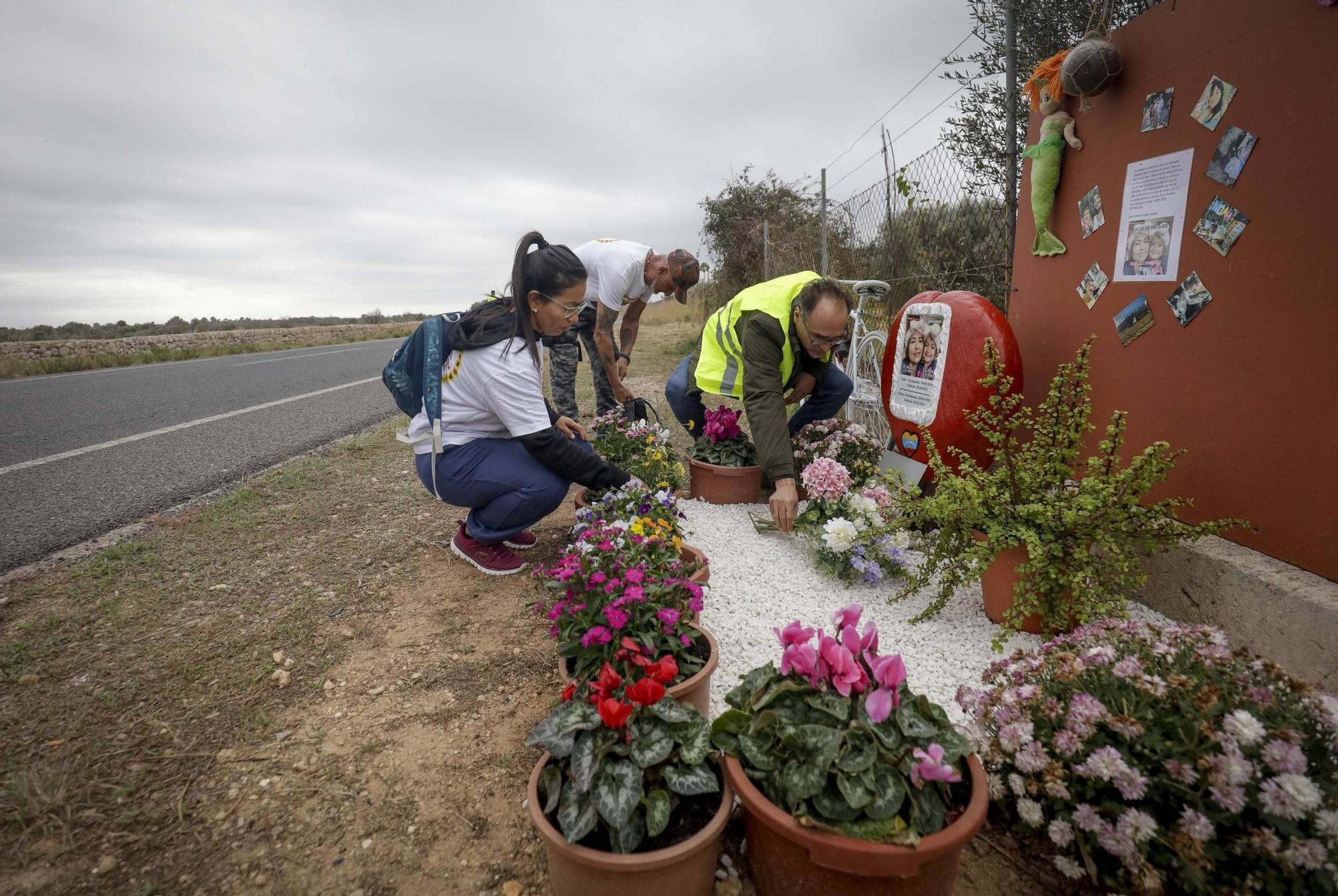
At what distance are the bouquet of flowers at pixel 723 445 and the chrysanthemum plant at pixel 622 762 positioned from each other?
2.56 meters

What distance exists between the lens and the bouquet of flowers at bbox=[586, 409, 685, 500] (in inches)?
141

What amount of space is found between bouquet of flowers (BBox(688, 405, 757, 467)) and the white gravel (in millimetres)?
614

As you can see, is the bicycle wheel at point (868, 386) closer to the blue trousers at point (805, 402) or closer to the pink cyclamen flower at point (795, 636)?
the blue trousers at point (805, 402)

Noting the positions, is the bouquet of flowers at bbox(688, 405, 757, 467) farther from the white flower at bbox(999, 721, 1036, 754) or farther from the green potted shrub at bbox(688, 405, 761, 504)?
the white flower at bbox(999, 721, 1036, 754)

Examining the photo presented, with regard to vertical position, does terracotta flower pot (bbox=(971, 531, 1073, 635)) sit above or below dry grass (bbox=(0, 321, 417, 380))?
below

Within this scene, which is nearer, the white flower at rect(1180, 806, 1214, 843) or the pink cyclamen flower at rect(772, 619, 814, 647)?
the white flower at rect(1180, 806, 1214, 843)

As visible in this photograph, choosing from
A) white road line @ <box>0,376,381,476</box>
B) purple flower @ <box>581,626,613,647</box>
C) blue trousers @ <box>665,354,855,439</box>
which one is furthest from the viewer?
white road line @ <box>0,376,381,476</box>

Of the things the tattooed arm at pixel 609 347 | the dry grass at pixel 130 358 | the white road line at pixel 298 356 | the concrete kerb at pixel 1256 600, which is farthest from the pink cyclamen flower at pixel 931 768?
the dry grass at pixel 130 358

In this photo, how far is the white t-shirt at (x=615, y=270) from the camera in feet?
15.8

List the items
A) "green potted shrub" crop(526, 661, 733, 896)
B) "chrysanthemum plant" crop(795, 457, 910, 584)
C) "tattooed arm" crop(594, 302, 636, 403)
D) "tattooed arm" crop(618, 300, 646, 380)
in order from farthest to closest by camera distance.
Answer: "tattooed arm" crop(618, 300, 646, 380) → "tattooed arm" crop(594, 302, 636, 403) → "chrysanthemum plant" crop(795, 457, 910, 584) → "green potted shrub" crop(526, 661, 733, 896)

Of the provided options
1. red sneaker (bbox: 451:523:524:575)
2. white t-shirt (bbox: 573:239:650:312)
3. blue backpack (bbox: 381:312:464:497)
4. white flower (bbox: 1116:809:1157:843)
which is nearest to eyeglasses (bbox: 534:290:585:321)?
blue backpack (bbox: 381:312:464:497)

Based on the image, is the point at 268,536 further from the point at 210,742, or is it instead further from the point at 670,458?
the point at 670,458

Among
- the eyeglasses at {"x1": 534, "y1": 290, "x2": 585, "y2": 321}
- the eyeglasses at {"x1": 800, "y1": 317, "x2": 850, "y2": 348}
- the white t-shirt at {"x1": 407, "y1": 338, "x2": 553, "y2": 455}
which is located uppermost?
the eyeglasses at {"x1": 534, "y1": 290, "x2": 585, "y2": 321}

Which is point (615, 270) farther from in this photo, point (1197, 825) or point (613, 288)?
point (1197, 825)
